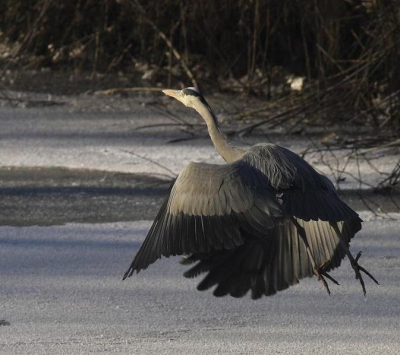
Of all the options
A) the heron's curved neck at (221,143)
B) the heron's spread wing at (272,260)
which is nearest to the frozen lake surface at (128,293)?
the heron's spread wing at (272,260)

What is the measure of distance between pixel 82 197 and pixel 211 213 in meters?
3.24

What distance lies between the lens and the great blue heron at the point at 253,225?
4.48 m

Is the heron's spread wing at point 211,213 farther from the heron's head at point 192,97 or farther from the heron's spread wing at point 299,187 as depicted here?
the heron's head at point 192,97

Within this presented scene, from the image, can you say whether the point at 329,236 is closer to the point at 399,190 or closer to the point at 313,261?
the point at 313,261

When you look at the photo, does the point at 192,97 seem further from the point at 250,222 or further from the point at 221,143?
the point at 250,222

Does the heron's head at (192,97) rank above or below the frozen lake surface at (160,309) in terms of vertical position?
above

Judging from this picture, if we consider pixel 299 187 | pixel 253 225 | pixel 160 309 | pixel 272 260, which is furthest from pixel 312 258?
pixel 160 309

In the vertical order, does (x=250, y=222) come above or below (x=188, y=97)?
below

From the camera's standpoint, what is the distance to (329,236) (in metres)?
5.03

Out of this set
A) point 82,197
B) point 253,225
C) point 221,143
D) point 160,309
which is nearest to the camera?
point 253,225

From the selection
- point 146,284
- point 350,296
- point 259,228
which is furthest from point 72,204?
point 259,228

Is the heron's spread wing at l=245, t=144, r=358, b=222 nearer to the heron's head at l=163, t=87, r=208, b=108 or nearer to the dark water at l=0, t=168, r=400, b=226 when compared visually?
the heron's head at l=163, t=87, r=208, b=108

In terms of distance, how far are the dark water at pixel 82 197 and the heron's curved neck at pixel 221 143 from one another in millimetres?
1800

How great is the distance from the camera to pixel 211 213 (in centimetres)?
454
